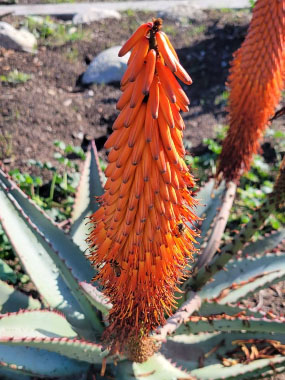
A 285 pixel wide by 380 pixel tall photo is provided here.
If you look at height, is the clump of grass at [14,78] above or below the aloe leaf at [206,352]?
above

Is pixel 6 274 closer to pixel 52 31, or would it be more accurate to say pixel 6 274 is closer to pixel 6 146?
pixel 6 146

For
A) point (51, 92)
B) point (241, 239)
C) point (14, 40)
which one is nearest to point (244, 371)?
point (241, 239)

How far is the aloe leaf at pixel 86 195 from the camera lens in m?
2.95

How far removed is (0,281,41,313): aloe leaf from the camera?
105 inches

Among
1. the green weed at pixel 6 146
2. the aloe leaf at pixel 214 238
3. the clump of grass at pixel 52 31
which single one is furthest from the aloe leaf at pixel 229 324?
the clump of grass at pixel 52 31

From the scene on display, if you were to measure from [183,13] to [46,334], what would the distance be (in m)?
6.67

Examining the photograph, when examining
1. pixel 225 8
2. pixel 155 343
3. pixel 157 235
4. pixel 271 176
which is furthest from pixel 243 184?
pixel 225 8

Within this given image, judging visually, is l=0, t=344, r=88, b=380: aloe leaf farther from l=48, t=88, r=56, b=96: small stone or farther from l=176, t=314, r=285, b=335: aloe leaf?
l=48, t=88, r=56, b=96: small stone

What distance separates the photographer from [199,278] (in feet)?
9.12

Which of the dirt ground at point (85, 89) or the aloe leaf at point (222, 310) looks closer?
the aloe leaf at point (222, 310)

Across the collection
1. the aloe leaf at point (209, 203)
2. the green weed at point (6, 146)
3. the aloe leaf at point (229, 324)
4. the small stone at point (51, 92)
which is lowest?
the aloe leaf at point (229, 324)

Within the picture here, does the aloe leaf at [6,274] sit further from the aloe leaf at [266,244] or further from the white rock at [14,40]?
the white rock at [14,40]

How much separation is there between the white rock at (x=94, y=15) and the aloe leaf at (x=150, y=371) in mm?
6250

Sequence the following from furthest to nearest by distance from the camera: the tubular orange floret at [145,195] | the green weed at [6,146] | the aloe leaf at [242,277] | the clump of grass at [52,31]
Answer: the clump of grass at [52,31]
the green weed at [6,146]
the aloe leaf at [242,277]
the tubular orange floret at [145,195]
